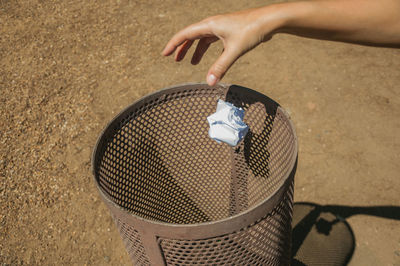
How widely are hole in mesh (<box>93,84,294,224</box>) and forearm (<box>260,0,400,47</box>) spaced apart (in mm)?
325

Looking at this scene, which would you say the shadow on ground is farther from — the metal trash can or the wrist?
the wrist

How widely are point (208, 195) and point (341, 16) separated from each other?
1127 millimetres

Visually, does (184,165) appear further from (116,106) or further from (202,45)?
(116,106)

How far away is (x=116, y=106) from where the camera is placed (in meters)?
2.69

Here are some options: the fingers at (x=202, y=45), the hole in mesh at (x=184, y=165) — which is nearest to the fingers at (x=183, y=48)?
the fingers at (x=202, y=45)

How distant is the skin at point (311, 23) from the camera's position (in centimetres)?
94

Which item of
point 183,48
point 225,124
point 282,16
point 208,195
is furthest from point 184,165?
point 282,16

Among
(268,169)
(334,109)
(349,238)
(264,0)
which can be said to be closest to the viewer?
(268,169)

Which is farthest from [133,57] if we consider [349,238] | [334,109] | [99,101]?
[349,238]

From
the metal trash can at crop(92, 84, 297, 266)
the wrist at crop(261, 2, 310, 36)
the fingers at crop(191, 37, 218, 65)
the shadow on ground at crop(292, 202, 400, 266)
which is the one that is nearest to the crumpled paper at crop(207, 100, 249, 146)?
the metal trash can at crop(92, 84, 297, 266)

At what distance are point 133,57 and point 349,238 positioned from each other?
7.80 ft

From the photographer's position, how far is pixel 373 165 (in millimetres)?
2211

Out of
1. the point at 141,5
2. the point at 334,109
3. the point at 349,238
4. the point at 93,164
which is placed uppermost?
the point at 93,164

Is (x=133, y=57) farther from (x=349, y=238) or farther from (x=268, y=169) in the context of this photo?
(x=349, y=238)
